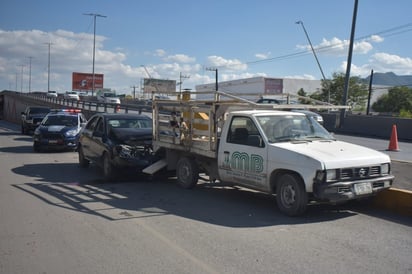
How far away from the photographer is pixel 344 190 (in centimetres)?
709

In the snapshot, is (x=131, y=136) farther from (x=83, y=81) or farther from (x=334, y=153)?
(x=83, y=81)

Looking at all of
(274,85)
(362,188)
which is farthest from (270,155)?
(274,85)

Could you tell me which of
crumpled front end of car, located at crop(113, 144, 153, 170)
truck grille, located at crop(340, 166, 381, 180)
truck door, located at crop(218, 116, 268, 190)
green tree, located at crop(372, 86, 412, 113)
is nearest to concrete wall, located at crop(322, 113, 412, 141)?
crumpled front end of car, located at crop(113, 144, 153, 170)

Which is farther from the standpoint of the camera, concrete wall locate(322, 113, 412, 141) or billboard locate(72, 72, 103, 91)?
billboard locate(72, 72, 103, 91)

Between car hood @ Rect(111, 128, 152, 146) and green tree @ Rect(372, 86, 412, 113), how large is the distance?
66128 mm

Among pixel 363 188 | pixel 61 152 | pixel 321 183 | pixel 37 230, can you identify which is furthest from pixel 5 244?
pixel 61 152

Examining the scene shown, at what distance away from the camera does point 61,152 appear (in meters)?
18.6

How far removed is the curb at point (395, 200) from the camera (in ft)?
25.1

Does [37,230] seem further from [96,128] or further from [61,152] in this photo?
[61,152]

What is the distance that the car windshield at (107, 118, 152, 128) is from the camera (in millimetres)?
12413

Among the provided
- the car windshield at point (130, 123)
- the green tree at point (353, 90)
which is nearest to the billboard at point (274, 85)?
the green tree at point (353, 90)

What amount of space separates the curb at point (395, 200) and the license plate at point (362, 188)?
72cm

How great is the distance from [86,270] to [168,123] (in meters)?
6.19

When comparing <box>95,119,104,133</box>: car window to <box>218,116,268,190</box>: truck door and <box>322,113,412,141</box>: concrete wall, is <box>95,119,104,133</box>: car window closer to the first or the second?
<box>218,116,268,190</box>: truck door
